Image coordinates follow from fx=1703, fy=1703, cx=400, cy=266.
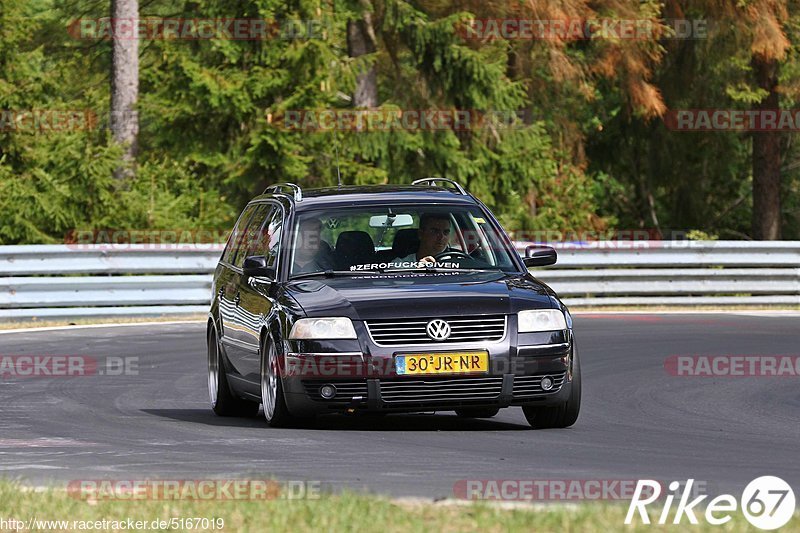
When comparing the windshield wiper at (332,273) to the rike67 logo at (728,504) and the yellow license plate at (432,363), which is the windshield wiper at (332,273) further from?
the rike67 logo at (728,504)

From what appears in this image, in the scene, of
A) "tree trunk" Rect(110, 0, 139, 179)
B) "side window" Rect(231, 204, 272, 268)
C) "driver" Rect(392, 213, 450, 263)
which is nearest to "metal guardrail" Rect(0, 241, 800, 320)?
"tree trunk" Rect(110, 0, 139, 179)

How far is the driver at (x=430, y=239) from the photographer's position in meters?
11.8

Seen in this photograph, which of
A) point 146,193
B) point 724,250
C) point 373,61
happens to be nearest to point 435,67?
point 373,61

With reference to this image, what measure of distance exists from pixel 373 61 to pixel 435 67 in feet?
4.04

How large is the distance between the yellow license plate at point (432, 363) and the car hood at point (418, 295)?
0.84 ft

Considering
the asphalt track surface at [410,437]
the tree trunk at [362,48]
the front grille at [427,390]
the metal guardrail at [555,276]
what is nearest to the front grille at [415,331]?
the front grille at [427,390]

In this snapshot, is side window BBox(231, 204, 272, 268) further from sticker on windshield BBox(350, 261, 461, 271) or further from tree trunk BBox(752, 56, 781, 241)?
tree trunk BBox(752, 56, 781, 241)

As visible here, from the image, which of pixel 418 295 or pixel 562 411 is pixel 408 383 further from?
pixel 562 411

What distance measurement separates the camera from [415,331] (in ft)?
34.4

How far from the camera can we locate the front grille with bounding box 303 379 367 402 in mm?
10484

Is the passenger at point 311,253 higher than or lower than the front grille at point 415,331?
higher

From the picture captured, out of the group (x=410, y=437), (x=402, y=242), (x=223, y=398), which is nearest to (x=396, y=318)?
(x=410, y=437)

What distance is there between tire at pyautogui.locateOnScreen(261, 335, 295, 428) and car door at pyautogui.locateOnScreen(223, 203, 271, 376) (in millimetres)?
326

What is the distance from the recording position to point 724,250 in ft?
83.8
